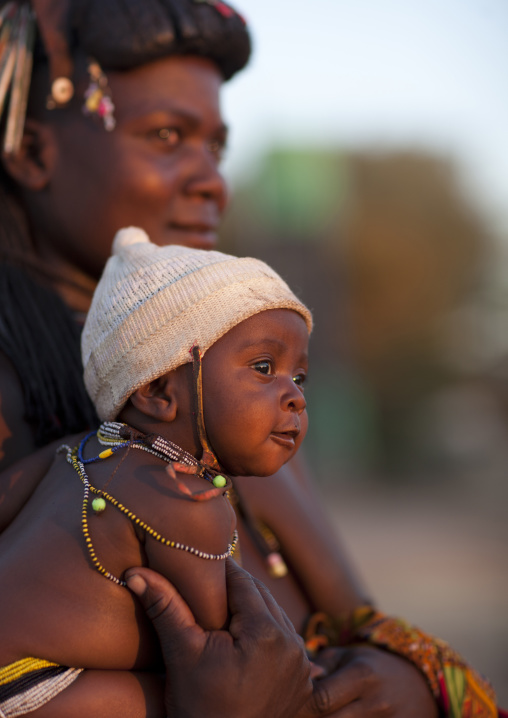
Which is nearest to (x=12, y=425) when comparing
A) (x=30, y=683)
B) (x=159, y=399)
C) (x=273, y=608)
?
(x=159, y=399)

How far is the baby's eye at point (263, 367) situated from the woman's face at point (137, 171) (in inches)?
41.3

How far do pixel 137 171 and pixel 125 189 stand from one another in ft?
0.25

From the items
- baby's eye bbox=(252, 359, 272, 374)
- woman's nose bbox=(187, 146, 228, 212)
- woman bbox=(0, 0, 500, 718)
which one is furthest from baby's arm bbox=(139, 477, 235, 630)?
woman's nose bbox=(187, 146, 228, 212)

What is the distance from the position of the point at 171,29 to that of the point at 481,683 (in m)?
2.40

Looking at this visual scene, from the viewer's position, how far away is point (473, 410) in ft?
70.5

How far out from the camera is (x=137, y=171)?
2.78 metres

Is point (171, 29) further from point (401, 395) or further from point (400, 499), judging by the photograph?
point (401, 395)

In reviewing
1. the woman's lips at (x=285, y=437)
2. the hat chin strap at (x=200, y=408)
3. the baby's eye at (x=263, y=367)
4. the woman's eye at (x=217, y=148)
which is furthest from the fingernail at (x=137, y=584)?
the woman's eye at (x=217, y=148)

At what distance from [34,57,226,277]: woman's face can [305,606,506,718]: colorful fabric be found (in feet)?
4.83

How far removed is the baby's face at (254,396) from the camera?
190cm

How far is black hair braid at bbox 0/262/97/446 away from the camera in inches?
92.5

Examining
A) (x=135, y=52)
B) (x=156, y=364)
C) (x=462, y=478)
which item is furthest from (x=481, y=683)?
(x=462, y=478)

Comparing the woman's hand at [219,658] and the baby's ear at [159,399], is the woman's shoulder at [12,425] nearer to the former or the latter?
the baby's ear at [159,399]

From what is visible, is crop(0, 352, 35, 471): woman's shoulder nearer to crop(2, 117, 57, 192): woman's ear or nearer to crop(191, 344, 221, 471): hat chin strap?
crop(191, 344, 221, 471): hat chin strap
